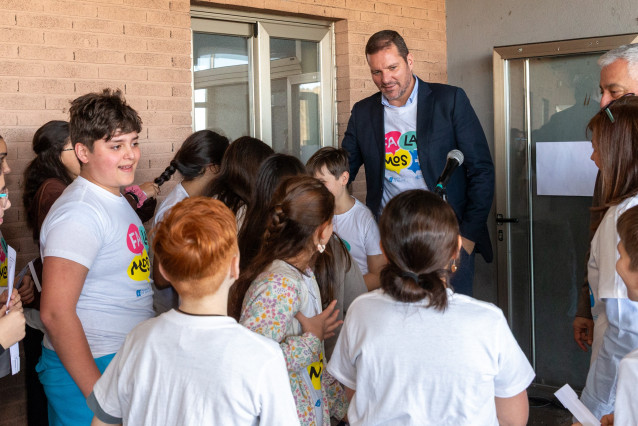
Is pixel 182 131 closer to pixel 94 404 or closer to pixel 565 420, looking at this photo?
pixel 94 404

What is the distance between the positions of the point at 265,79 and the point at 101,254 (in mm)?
2567

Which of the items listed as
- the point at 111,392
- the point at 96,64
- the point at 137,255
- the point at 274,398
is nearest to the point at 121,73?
the point at 96,64

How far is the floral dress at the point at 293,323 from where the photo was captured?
1.97 metres

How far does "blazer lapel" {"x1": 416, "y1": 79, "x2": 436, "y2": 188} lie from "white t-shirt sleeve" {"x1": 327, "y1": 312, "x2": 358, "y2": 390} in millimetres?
1682

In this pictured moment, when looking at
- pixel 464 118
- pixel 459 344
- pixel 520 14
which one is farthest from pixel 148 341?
pixel 520 14

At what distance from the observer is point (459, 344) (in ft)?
5.52

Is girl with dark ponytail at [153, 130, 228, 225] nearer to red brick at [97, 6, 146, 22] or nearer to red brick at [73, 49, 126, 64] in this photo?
red brick at [73, 49, 126, 64]

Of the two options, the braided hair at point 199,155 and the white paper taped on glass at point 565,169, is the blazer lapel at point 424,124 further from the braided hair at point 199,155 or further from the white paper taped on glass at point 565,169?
the white paper taped on glass at point 565,169

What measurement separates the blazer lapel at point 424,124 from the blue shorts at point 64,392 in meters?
1.79

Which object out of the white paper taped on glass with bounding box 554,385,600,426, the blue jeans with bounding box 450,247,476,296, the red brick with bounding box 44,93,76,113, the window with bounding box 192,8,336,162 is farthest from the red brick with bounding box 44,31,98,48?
the white paper taped on glass with bounding box 554,385,600,426

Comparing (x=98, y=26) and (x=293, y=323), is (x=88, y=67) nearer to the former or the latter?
(x=98, y=26)

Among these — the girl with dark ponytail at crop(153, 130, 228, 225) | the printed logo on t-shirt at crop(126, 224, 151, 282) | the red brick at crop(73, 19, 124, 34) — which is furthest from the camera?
the red brick at crop(73, 19, 124, 34)

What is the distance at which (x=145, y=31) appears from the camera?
3791 mm

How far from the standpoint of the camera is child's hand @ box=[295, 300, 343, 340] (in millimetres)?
2092
